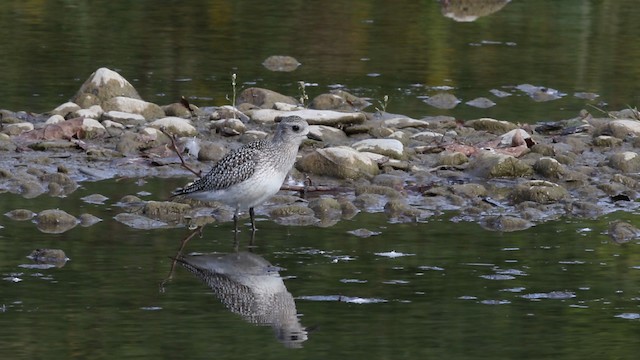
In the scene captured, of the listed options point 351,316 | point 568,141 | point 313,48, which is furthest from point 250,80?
point 351,316

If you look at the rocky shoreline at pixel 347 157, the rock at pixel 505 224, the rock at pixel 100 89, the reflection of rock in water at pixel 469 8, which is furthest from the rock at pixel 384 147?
the reflection of rock in water at pixel 469 8

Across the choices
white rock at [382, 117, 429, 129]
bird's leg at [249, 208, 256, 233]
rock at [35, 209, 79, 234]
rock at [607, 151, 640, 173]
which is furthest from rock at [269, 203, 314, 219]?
white rock at [382, 117, 429, 129]

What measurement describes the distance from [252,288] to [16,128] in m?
6.00

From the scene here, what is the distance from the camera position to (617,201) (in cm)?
1322

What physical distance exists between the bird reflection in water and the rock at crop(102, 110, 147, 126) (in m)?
5.01

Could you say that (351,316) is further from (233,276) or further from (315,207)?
(315,207)

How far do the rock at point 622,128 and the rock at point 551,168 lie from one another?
5.94 ft

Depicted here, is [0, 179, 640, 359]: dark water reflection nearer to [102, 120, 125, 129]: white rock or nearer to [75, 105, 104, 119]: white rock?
[102, 120, 125, 129]: white rock

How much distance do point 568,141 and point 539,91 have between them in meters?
3.77

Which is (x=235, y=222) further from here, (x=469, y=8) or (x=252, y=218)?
(x=469, y=8)

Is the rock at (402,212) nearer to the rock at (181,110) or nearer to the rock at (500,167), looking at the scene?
the rock at (500,167)

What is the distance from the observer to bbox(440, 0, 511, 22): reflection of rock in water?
26177mm

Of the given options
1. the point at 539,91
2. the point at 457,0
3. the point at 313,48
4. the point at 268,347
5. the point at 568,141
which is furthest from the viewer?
the point at 457,0

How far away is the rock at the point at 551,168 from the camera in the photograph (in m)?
14.0
